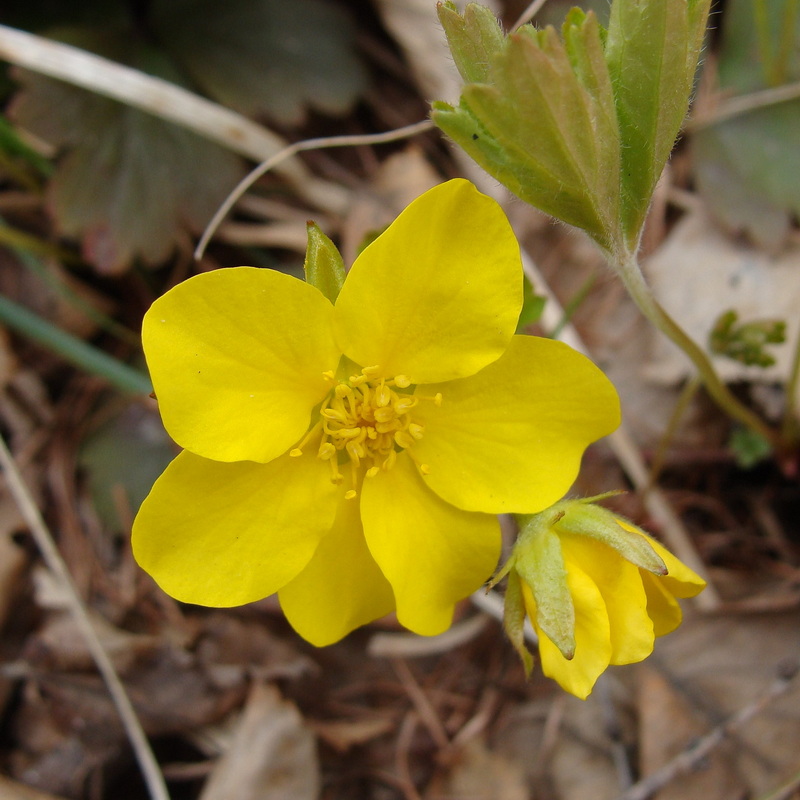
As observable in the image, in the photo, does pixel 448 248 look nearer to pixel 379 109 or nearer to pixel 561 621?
pixel 561 621

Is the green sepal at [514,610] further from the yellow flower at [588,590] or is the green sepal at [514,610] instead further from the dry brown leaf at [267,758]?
the dry brown leaf at [267,758]

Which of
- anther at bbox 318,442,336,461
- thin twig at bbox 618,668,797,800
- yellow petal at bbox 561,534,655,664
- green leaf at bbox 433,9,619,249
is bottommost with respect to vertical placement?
thin twig at bbox 618,668,797,800

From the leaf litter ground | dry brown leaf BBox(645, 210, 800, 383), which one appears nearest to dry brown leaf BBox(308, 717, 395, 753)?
the leaf litter ground

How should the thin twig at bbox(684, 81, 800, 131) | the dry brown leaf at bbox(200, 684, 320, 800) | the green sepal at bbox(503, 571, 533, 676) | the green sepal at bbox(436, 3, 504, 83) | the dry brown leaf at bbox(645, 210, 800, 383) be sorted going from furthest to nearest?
the thin twig at bbox(684, 81, 800, 131) < the dry brown leaf at bbox(645, 210, 800, 383) < the dry brown leaf at bbox(200, 684, 320, 800) < the green sepal at bbox(503, 571, 533, 676) < the green sepal at bbox(436, 3, 504, 83)

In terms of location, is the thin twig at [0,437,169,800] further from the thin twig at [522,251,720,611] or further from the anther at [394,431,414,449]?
the thin twig at [522,251,720,611]

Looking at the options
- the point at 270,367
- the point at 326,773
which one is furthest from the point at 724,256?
the point at 326,773

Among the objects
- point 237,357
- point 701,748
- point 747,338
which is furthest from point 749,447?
point 237,357
